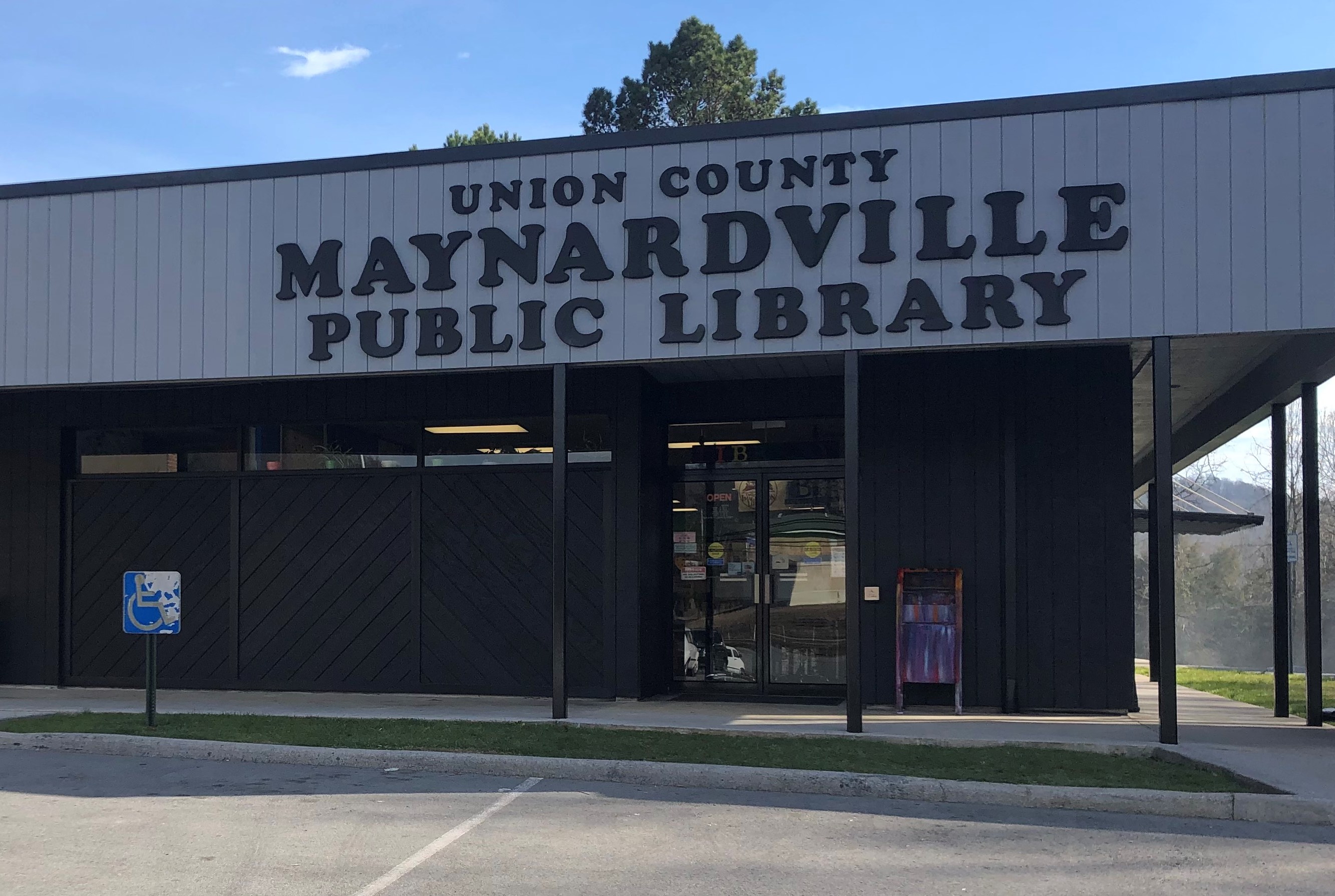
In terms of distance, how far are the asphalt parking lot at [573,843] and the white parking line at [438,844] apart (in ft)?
0.06

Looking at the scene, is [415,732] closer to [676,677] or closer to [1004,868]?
[676,677]

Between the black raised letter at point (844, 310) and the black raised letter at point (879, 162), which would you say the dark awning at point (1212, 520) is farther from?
the black raised letter at point (879, 162)

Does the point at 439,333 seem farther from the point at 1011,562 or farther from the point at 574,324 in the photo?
the point at 1011,562

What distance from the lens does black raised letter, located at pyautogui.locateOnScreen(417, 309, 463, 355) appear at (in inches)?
450

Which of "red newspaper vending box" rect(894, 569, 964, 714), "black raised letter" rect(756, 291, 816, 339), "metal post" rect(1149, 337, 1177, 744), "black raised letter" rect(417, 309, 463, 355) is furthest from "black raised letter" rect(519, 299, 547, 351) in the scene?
"metal post" rect(1149, 337, 1177, 744)

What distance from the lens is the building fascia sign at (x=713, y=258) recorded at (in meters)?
10.3

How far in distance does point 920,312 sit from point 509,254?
3.69 meters

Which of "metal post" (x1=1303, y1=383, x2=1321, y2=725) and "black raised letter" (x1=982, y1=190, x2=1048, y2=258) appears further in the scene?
"metal post" (x1=1303, y1=383, x2=1321, y2=725)

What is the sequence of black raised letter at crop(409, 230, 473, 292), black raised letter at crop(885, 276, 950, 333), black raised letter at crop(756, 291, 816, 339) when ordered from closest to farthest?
black raised letter at crop(885, 276, 950, 333), black raised letter at crop(756, 291, 816, 339), black raised letter at crop(409, 230, 473, 292)

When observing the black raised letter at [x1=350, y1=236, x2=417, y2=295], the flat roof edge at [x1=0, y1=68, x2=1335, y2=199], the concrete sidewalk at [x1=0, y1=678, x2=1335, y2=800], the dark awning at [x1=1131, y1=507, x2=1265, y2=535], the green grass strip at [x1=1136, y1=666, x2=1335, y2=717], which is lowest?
the green grass strip at [x1=1136, y1=666, x2=1335, y2=717]

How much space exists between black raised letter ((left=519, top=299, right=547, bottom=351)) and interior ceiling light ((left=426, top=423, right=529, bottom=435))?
230 centimetres

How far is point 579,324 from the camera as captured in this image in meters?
11.2

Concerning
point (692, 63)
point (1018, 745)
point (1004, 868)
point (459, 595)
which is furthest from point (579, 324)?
point (692, 63)

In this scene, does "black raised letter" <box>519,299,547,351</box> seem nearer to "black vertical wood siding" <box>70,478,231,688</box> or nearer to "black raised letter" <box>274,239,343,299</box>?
"black raised letter" <box>274,239,343,299</box>
